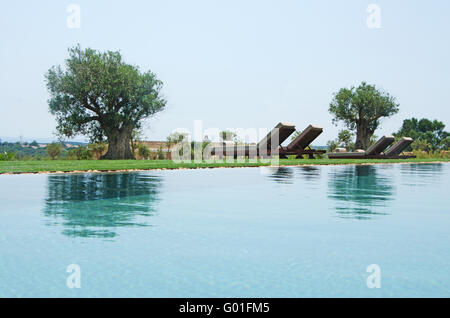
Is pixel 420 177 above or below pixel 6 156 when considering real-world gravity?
below

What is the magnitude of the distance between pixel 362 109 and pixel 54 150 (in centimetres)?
3116

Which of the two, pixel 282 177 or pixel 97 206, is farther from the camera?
pixel 282 177

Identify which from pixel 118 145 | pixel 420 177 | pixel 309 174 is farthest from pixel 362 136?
pixel 309 174

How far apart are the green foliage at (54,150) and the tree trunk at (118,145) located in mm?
3064

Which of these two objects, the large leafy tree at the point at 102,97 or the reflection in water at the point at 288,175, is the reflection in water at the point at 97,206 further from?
the large leafy tree at the point at 102,97

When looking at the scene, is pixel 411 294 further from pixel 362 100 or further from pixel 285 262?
pixel 362 100

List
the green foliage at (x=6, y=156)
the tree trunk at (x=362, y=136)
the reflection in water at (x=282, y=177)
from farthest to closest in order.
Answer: the tree trunk at (x=362, y=136) → the green foliage at (x=6, y=156) → the reflection in water at (x=282, y=177)

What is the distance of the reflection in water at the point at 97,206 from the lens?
5771 mm

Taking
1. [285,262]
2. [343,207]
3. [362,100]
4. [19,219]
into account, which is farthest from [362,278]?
[362,100]

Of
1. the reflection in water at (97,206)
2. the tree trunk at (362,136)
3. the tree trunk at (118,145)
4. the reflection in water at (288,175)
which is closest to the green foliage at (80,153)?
the tree trunk at (118,145)

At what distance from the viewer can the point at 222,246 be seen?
15.8ft

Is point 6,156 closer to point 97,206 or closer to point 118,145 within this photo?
point 118,145
